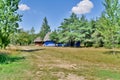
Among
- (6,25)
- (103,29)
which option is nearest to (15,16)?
(6,25)

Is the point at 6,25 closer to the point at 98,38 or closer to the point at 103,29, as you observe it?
the point at 103,29

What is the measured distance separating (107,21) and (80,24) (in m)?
53.6

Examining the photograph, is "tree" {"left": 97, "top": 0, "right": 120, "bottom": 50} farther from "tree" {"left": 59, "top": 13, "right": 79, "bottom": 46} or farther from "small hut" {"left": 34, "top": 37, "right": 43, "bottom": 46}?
"small hut" {"left": 34, "top": 37, "right": 43, "bottom": 46}

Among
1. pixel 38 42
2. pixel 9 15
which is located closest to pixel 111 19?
pixel 9 15

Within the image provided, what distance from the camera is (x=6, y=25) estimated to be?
4459 centimetres

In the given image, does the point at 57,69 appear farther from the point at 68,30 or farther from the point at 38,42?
the point at 38,42

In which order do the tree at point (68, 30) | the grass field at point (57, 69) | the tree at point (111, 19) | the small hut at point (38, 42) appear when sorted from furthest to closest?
the small hut at point (38, 42)
the tree at point (68, 30)
the tree at point (111, 19)
the grass field at point (57, 69)

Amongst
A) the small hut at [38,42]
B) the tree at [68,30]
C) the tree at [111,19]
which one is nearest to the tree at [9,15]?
the tree at [111,19]

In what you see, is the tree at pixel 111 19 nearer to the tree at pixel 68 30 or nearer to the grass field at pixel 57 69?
the grass field at pixel 57 69

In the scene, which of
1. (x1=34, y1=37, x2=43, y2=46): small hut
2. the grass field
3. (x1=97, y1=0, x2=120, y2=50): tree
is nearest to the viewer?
the grass field

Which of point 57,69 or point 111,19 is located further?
point 111,19

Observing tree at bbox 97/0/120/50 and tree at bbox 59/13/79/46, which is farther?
tree at bbox 59/13/79/46

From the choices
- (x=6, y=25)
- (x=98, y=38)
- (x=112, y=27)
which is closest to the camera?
(x=112, y=27)

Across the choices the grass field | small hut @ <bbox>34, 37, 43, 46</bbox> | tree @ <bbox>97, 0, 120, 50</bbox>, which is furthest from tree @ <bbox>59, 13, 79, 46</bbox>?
the grass field
